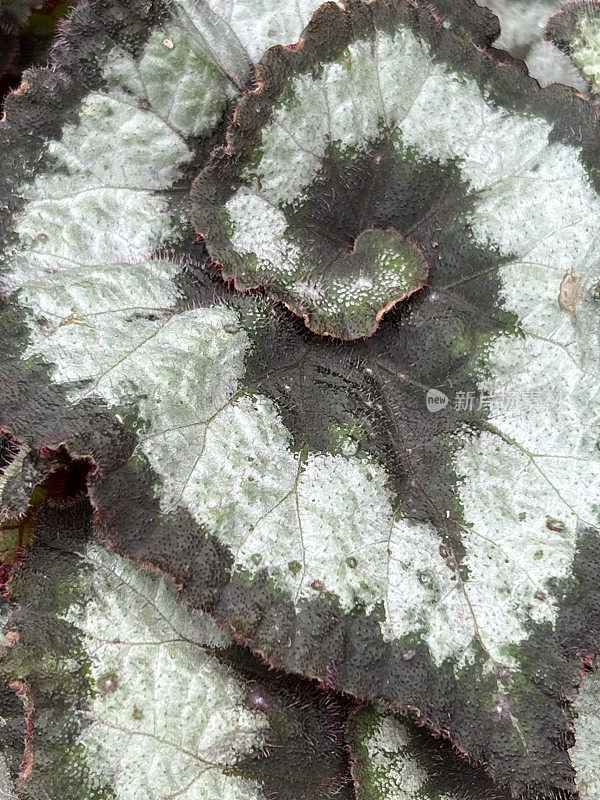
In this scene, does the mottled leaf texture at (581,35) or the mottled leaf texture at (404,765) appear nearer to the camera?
the mottled leaf texture at (404,765)

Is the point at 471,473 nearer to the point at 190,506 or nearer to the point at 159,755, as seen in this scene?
the point at 190,506

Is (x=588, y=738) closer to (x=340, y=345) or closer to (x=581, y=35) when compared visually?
(x=340, y=345)

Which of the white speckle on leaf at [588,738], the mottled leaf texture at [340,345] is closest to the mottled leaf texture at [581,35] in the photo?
the mottled leaf texture at [340,345]

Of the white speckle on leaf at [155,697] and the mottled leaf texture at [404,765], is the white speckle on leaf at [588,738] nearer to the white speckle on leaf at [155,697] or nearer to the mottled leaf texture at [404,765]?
the mottled leaf texture at [404,765]

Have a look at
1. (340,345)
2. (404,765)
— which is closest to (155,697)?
(404,765)

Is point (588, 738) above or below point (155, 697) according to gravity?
above

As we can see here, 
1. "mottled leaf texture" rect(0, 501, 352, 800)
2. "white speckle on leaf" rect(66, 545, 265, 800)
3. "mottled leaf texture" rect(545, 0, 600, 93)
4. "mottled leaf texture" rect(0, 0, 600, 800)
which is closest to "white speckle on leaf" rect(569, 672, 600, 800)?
"mottled leaf texture" rect(0, 0, 600, 800)

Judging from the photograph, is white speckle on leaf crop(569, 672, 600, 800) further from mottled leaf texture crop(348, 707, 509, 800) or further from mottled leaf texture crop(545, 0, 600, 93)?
mottled leaf texture crop(545, 0, 600, 93)
